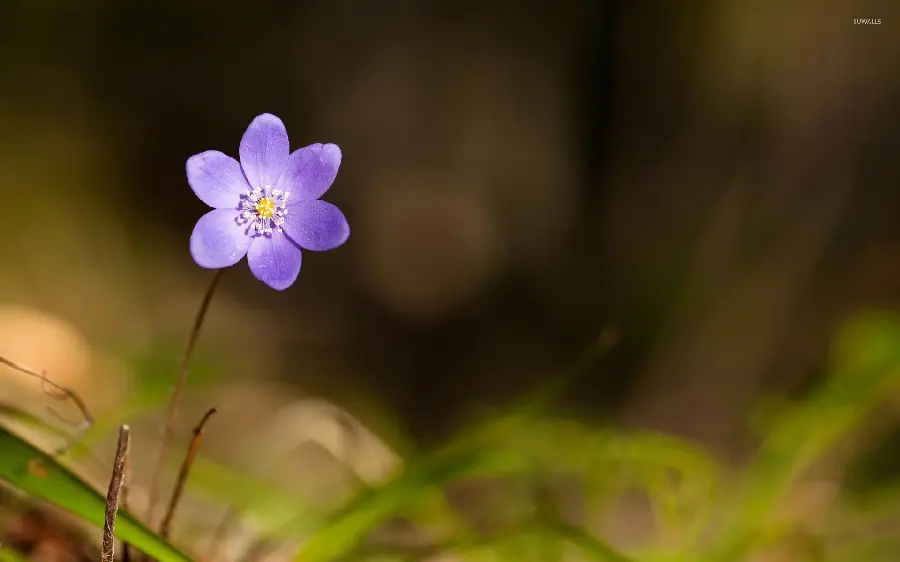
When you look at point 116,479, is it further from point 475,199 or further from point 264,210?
point 475,199

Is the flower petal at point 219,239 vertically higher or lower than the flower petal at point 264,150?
lower

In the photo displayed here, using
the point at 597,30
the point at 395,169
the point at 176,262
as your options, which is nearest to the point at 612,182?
the point at 597,30

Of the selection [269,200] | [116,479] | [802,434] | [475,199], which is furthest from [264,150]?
[475,199]

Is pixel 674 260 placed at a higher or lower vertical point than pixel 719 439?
higher

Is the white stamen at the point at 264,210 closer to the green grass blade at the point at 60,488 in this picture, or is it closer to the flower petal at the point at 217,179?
the flower petal at the point at 217,179

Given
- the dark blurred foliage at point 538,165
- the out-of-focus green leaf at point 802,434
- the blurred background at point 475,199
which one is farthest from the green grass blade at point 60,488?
the dark blurred foliage at point 538,165

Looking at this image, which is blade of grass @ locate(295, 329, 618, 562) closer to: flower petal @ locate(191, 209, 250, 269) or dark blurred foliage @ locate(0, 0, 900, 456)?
→ flower petal @ locate(191, 209, 250, 269)

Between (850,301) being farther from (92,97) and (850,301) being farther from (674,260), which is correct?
(92,97)

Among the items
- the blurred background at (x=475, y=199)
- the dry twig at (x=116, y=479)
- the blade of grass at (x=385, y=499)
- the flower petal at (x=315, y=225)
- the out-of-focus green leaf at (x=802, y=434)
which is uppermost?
the blurred background at (x=475, y=199)
